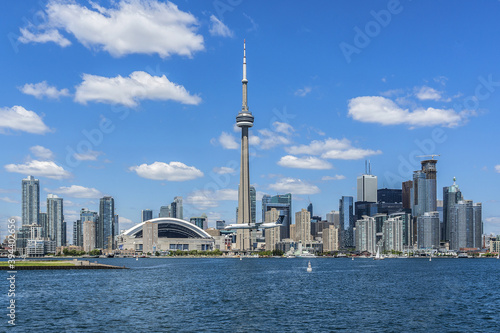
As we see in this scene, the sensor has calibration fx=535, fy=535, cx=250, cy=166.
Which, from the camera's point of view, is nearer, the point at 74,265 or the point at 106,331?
the point at 106,331

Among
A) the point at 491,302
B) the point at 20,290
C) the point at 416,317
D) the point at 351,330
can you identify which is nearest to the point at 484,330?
the point at 416,317

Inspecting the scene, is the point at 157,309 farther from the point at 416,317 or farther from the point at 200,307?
the point at 416,317

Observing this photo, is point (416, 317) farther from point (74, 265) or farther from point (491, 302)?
point (74, 265)

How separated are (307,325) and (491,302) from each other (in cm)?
3884

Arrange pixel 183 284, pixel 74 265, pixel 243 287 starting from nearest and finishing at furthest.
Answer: pixel 243 287 → pixel 183 284 → pixel 74 265

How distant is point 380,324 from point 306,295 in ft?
99.9

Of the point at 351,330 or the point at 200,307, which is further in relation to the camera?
the point at 200,307

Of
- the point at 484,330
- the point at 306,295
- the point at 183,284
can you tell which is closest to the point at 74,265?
the point at 183,284

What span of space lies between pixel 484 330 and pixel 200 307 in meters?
36.7

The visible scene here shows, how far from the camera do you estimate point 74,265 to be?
570 feet

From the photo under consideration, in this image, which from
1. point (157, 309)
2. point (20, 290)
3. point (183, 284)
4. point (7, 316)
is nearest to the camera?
point (7, 316)

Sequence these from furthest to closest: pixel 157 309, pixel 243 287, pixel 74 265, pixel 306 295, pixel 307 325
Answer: pixel 74 265
pixel 243 287
pixel 306 295
pixel 157 309
pixel 307 325

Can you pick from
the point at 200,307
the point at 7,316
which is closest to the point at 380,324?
the point at 200,307

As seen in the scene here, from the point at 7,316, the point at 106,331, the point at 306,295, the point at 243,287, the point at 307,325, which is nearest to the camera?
the point at 106,331
